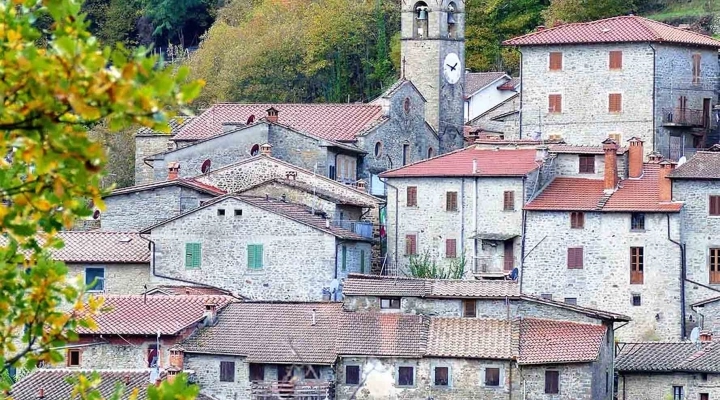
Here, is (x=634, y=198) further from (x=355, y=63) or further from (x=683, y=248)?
(x=355, y=63)

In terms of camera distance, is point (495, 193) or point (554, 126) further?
point (554, 126)

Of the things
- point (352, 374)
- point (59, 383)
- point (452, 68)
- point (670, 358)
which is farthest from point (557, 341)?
point (452, 68)

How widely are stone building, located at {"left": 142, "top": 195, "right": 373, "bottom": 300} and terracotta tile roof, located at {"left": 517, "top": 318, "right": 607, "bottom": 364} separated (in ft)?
24.7

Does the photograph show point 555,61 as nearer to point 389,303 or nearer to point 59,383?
point 389,303

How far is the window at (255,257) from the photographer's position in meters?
53.1

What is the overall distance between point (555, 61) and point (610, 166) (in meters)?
8.79

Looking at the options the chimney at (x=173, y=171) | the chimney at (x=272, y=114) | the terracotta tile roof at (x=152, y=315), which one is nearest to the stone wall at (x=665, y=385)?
the terracotta tile roof at (x=152, y=315)

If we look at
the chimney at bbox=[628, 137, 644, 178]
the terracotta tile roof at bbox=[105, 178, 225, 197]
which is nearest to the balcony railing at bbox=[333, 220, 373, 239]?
the terracotta tile roof at bbox=[105, 178, 225, 197]

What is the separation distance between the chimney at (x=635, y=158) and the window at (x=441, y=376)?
10.6m

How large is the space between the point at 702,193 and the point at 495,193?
6.00m

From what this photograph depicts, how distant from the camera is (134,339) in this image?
48.4 metres

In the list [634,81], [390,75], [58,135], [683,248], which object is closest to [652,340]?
[683,248]

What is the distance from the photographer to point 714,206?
2051 inches

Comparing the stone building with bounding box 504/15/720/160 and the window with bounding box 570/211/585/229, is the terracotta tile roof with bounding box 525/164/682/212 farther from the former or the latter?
the stone building with bounding box 504/15/720/160
